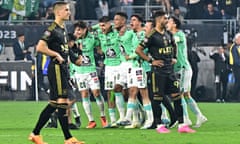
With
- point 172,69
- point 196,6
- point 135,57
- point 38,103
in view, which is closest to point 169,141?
point 172,69

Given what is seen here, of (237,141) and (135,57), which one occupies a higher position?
(135,57)

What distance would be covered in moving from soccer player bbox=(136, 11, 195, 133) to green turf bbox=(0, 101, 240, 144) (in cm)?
44

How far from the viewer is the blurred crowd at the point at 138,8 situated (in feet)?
115

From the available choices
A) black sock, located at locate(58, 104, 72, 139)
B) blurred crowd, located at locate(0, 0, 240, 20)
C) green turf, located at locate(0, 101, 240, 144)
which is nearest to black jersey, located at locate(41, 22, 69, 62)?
black sock, located at locate(58, 104, 72, 139)

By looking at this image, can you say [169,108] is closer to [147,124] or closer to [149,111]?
[149,111]

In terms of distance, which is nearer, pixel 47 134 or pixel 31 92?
pixel 47 134

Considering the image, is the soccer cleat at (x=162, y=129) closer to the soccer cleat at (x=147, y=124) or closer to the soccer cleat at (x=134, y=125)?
the soccer cleat at (x=147, y=124)

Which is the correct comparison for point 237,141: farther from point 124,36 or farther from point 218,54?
point 218,54

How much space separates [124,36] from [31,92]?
527 inches

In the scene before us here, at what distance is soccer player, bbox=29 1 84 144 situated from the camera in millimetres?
15789

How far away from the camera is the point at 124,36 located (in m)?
20.9

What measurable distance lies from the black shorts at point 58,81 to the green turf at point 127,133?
1072 millimetres

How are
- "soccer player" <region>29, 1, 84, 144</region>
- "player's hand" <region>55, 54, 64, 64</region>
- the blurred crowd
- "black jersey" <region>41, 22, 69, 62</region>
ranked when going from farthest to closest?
1. the blurred crowd
2. "black jersey" <region>41, 22, 69, 62</region>
3. "soccer player" <region>29, 1, 84, 144</region>
4. "player's hand" <region>55, 54, 64, 64</region>

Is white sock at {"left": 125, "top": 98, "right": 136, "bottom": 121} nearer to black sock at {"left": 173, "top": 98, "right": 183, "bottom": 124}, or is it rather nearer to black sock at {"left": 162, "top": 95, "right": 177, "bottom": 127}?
black sock at {"left": 162, "top": 95, "right": 177, "bottom": 127}
